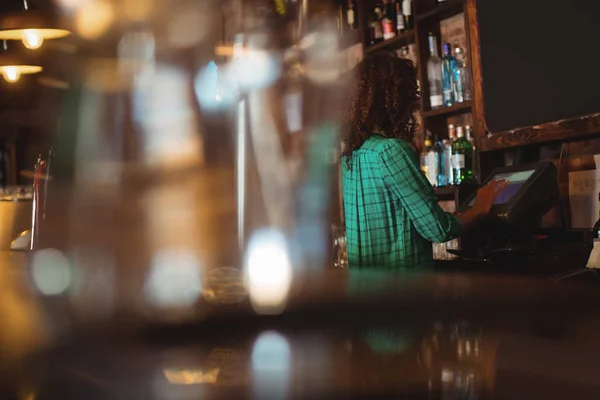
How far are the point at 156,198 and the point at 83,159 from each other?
88 cm

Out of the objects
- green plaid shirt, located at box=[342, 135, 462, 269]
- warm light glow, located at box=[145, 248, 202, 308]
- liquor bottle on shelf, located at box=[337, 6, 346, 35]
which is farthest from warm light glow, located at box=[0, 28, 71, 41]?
warm light glow, located at box=[145, 248, 202, 308]

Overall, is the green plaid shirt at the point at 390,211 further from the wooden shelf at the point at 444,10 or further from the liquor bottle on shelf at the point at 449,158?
the wooden shelf at the point at 444,10

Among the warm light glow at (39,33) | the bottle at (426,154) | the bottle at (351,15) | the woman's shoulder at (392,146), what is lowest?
the woman's shoulder at (392,146)

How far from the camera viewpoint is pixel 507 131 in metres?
2.79

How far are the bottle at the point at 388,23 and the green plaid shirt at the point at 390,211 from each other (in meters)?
1.76

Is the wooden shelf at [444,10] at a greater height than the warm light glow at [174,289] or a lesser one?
greater

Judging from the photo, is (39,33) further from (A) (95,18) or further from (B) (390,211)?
(A) (95,18)

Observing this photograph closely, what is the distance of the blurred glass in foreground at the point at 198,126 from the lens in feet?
18.2

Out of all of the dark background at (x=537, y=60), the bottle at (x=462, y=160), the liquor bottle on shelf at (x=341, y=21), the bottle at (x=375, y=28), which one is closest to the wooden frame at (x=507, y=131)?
the dark background at (x=537, y=60)

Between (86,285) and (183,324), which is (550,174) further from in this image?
(183,324)

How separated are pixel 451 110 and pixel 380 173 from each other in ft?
4.31

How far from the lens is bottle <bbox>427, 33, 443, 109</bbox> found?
128 inches

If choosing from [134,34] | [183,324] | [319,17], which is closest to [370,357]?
[183,324]

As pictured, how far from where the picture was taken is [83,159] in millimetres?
7078
